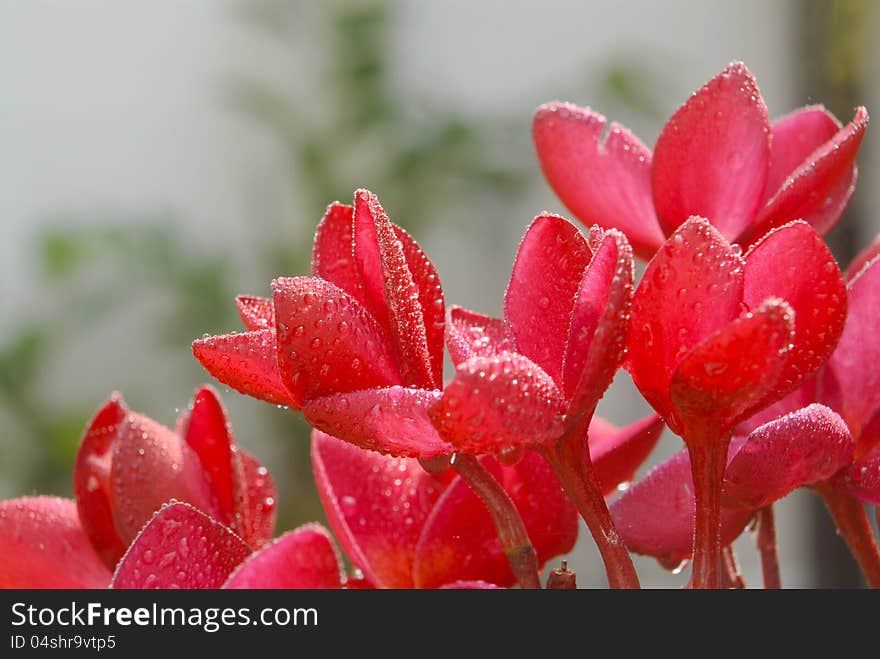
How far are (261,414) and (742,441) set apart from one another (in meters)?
1.62

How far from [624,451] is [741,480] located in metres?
0.03

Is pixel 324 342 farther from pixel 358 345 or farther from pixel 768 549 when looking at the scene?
pixel 768 549

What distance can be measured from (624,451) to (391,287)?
0.21ft

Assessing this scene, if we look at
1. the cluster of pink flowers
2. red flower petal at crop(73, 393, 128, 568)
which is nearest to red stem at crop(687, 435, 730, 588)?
the cluster of pink flowers

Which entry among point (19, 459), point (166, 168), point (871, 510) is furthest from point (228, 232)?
point (871, 510)

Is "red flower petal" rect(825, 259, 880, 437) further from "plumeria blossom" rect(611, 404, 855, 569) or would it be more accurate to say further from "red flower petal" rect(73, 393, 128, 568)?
"red flower petal" rect(73, 393, 128, 568)

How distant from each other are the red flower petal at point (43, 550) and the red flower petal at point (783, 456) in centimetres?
11

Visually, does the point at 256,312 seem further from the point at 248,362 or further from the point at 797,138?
the point at 797,138

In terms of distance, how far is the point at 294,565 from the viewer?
141 millimetres

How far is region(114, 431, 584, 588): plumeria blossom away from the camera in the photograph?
15cm

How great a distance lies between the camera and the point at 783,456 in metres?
0.16

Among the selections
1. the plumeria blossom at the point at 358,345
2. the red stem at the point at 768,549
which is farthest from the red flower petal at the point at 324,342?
the red stem at the point at 768,549

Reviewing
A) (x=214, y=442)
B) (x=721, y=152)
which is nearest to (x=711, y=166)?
(x=721, y=152)

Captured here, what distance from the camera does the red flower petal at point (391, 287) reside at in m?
0.15
